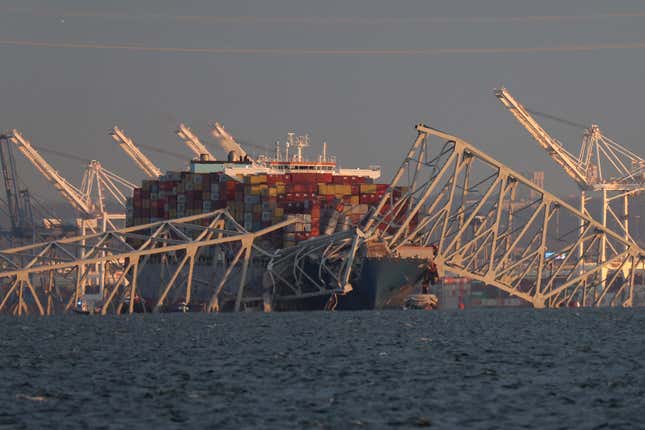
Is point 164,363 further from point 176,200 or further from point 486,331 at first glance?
point 176,200

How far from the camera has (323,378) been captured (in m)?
64.2

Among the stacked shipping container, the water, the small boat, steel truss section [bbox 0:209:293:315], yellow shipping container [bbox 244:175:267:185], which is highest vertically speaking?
yellow shipping container [bbox 244:175:267:185]

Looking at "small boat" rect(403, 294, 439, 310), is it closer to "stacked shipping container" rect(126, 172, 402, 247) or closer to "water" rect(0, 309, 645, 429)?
"stacked shipping container" rect(126, 172, 402, 247)

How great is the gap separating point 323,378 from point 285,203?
321 ft

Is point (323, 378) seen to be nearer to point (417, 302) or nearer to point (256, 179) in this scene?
point (417, 302)

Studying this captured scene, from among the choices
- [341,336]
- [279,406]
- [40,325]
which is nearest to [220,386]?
[279,406]

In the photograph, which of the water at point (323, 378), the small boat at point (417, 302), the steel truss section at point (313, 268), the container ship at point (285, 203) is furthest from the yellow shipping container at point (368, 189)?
the water at point (323, 378)

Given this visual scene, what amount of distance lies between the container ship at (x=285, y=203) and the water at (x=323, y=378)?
32.5m

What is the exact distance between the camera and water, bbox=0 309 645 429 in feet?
165

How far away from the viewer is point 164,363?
2876 inches

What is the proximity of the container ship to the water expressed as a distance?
3249 cm

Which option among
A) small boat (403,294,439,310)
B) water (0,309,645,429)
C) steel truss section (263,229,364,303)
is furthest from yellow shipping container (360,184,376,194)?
water (0,309,645,429)

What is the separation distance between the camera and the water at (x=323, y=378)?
5031 centimetres

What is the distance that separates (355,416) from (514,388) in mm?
10832
